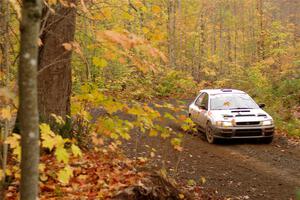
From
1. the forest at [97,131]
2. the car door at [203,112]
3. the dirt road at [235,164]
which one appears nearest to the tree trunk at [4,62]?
the forest at [97,131]

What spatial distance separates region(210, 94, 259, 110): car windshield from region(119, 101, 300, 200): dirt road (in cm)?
111

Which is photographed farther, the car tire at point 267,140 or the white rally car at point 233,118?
the car tire at point 267,140

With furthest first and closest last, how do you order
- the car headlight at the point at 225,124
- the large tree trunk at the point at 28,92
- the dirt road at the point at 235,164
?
the car headlight at the point at 225,124
the dirt road at the point at 235,164
the large tree trunk at the point at 28,92

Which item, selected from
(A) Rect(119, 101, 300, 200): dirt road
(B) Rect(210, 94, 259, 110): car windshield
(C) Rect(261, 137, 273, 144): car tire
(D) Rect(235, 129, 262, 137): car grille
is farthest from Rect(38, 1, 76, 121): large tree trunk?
(C) Rect(261, 137, 273, 144): car tire

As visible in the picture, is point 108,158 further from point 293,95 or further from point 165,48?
point 165,48

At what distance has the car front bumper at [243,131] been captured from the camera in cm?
1209

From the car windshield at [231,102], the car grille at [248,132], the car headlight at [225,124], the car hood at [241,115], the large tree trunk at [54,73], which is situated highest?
the large tree trunk at [54,73]

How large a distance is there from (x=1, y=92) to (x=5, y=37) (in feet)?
6.78

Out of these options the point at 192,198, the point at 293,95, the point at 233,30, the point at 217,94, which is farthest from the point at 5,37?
the point at 233,30

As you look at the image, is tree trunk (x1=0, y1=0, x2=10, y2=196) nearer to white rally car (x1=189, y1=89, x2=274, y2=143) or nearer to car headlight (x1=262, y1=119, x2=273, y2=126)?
white rally car (x1=189, y1=89, x2=274, y2=143)

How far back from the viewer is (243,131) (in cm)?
1213

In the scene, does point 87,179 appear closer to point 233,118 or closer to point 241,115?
point 233,118

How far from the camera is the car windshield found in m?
13.1

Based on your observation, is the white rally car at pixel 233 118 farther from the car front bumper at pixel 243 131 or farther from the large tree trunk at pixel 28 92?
the large tree trunk at pixel 28 92
